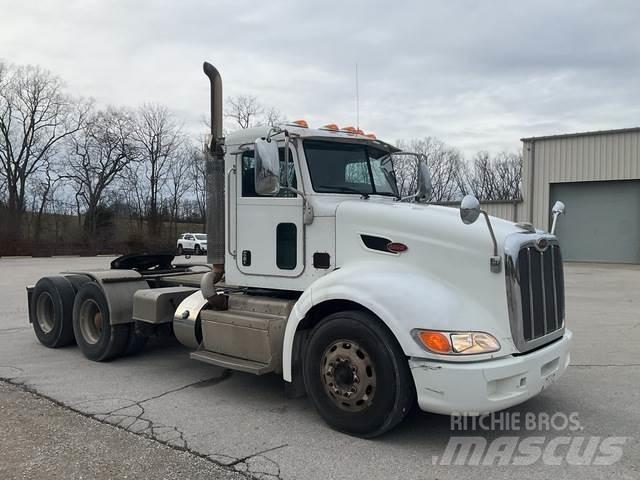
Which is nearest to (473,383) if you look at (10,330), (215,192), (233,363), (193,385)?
(233,363)

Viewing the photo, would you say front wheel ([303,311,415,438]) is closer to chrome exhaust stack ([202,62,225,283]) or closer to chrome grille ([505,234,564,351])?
chrome grille ([505,234,564,351])

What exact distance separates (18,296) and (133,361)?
926cm

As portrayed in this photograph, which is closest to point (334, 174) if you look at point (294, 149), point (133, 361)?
point (294, 149)

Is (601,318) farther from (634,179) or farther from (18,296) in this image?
(634,179)

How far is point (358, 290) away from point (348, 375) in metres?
0.71

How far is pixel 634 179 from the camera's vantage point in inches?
987

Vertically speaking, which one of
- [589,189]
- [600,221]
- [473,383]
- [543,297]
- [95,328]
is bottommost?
[95,328]

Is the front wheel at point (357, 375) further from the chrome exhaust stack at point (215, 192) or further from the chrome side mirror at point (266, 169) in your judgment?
the chrome exhaust stack at point (215, 192)

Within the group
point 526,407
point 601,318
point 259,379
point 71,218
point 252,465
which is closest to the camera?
point 252,465

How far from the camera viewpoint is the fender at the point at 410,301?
4.05 metres

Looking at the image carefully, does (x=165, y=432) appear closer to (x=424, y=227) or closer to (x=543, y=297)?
(x=424, y=227)

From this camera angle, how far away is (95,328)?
7.38m

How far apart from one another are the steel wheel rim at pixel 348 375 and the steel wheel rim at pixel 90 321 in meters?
4.00

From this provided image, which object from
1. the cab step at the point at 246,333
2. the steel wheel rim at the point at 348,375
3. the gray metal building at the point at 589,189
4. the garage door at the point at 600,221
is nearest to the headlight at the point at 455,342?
the steel wheel rim at the point at 348,375
